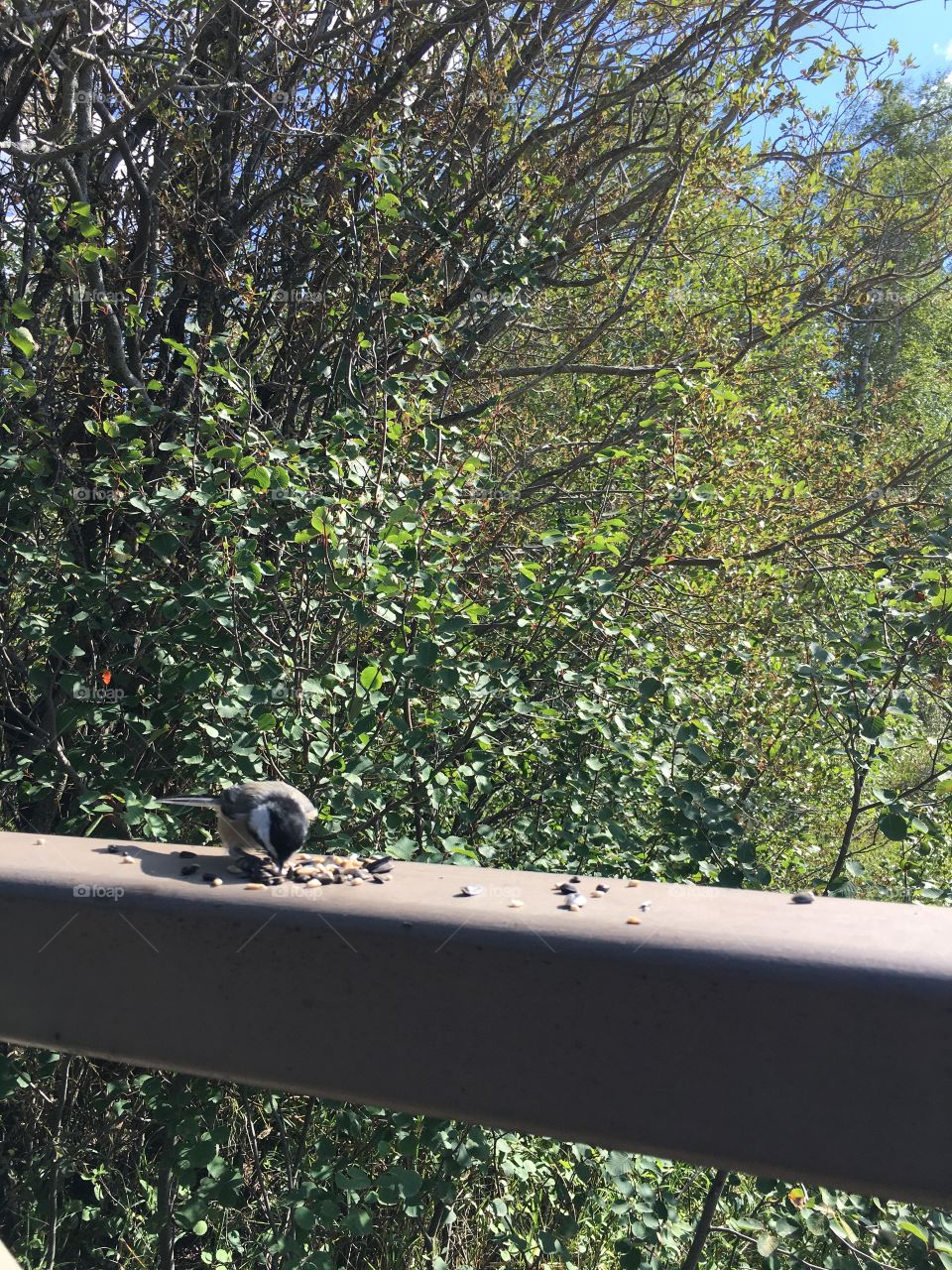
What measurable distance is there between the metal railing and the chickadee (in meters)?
0.41

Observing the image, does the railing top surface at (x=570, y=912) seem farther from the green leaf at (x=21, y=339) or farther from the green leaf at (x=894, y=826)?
the green leaf at (x=21, y=339)

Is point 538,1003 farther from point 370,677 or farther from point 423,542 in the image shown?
point 423,542

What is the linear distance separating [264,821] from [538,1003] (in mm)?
929

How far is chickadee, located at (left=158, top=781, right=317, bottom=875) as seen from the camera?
5.63 ft

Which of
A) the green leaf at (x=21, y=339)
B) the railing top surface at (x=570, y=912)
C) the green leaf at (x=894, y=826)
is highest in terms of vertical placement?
the green leaf at (x=21, y=339)

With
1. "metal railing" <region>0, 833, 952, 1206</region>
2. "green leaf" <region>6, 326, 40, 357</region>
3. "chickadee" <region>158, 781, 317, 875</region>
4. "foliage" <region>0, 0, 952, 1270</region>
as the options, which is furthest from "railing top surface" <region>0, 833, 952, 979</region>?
"green leaf" <region>6, 326, 40, 357</region>

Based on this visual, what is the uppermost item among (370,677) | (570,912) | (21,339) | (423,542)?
(21,339)

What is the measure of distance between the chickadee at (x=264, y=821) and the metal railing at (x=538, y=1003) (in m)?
0.41

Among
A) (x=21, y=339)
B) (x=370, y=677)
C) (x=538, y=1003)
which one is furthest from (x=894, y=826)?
(x=21, y=339)

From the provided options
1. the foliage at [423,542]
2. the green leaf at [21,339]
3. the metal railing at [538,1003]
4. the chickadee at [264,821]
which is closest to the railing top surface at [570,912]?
the metal railing at [538,1003]

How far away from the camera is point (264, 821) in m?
1.80

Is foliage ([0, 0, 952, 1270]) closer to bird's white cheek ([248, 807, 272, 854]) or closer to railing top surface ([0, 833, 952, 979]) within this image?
bird's white cheek ([248, 807, 272, 854])

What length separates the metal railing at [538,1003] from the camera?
2.93 feet

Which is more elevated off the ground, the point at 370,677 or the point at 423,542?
the point at 423,542
